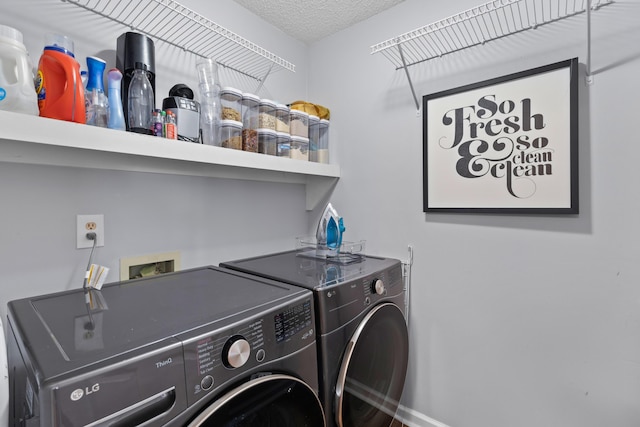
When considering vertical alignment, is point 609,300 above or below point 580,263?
below

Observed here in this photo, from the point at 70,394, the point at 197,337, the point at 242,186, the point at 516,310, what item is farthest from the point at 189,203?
the point at 516,310

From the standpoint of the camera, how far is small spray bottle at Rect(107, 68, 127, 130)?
1.04m

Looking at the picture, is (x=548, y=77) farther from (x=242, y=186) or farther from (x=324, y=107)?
(x=242, y=186)

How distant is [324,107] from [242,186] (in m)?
0.72

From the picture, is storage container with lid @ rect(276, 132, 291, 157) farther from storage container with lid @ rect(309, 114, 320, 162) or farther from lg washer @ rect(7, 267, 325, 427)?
lg washer @ rect(7, 267, 325, 427)

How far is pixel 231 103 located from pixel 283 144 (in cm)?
31

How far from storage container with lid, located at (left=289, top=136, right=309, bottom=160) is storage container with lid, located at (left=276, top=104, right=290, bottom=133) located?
7 cm

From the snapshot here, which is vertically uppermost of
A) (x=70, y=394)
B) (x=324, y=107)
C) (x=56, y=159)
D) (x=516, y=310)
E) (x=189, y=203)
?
(x=324, y=107)

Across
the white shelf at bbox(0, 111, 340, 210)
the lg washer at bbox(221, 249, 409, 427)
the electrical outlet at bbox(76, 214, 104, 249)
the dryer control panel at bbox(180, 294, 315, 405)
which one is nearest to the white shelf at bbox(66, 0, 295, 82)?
the white shelf at bbox(0, 111, 340, 210)

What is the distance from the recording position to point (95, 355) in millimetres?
613

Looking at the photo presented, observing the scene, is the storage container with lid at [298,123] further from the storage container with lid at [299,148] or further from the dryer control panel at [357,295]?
the dryer control panel at [357,295]

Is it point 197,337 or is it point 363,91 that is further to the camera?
point 363,91

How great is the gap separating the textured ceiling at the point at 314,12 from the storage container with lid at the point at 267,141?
0.72 meters

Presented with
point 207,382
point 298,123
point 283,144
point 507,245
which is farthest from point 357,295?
point 298,123
